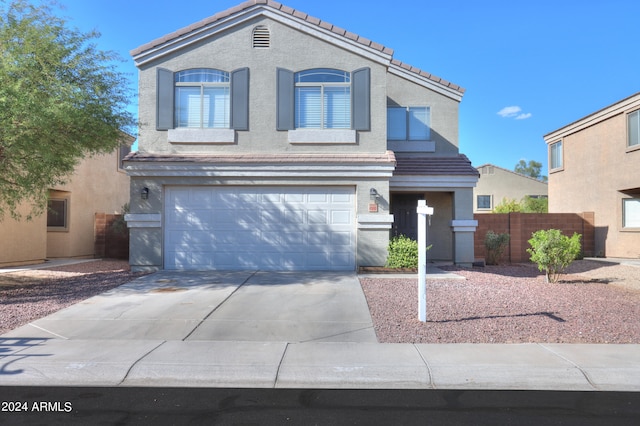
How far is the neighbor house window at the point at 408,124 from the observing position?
15.3m

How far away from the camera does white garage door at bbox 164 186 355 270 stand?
12.5 m

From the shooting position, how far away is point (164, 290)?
995cm

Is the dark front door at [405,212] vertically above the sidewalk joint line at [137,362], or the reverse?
the dark front door at [405,212]

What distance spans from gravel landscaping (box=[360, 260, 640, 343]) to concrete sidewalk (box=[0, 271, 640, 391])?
37 cm

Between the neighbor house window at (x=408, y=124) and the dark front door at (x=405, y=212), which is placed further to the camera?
the dark front door at (x=405, y=212)

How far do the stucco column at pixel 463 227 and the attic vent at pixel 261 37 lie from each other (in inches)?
292

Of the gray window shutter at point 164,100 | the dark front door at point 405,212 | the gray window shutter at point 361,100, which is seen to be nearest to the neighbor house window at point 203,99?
the gray window shutter at point 164,100

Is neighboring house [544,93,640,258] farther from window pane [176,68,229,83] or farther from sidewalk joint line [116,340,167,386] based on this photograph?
sidewalk joint line [116,340,167,386]

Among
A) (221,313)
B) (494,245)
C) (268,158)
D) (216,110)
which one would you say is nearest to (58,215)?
(216,110)

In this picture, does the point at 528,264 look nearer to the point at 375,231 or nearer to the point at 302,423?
the point at 375,231

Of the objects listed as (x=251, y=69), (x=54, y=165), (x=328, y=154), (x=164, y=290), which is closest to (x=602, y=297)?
(x=328, y=154)

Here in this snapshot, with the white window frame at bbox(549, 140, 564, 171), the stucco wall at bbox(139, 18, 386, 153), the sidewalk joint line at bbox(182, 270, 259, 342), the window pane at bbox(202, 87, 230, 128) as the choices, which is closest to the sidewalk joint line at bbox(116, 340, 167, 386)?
the sidewalk joint line at bbox(182, 270, 259, 342)

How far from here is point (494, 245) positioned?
52.0ft

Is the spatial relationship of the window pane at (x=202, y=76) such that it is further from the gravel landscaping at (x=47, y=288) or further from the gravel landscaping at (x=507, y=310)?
the gravel landscaping at (x=507, y=310)
